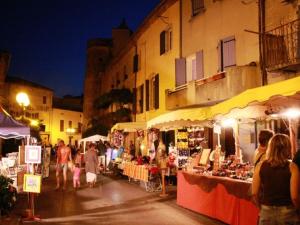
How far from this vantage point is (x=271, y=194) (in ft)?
16.5

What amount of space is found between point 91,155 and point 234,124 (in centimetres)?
721

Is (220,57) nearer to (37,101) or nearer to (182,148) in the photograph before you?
(182,148)

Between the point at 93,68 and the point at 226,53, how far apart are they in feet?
114

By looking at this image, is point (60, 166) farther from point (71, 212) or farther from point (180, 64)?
point (180, 64)

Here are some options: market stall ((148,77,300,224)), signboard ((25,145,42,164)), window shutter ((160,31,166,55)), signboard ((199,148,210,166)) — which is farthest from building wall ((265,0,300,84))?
window shutter ((160,31,166,55))

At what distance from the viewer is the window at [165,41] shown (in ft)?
81.7

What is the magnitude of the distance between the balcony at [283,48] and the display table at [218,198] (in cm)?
490

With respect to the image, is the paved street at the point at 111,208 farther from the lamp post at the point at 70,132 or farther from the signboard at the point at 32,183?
the lamp post at the point at 70,132

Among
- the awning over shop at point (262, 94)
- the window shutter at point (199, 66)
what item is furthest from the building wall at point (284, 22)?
the window shutter at point (199, 66)

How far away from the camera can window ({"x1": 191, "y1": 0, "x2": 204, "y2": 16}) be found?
68.5 ft

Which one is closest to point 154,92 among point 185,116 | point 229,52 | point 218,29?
point 218,29

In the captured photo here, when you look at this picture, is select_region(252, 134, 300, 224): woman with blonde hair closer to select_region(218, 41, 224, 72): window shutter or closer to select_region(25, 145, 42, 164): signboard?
select_region(25, 145, 42, 164): signboard

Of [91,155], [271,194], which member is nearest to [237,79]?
[91,155]

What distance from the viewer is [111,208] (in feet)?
41.3
